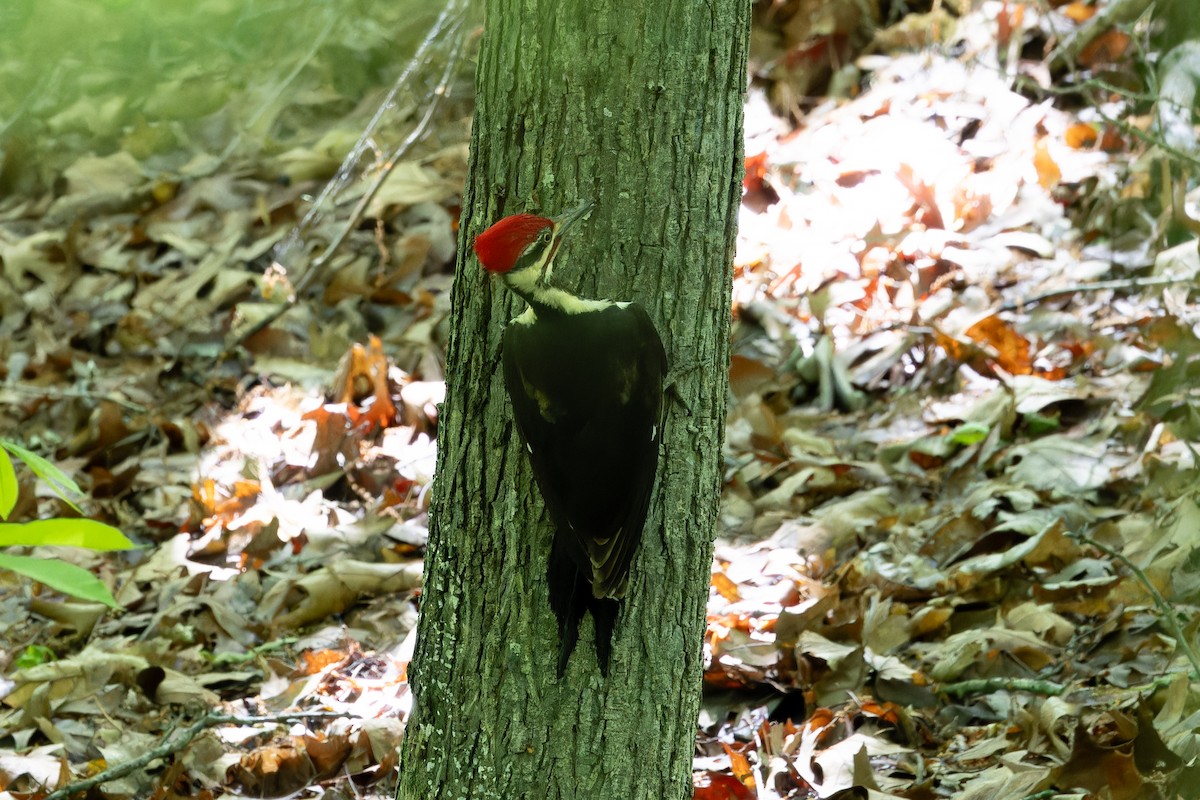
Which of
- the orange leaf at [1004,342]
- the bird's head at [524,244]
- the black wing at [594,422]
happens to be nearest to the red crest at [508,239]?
the bird's head at [524,244]

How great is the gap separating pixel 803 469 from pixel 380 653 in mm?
1594

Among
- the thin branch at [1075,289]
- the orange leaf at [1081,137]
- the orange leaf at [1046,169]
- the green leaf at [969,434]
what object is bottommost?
the green leaf at [969,434]

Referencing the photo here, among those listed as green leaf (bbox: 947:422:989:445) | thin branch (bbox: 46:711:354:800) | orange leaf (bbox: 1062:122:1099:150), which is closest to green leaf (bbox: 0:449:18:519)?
thin branch (bbox: 46:711:354:800)

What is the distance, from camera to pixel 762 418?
4.53 metres

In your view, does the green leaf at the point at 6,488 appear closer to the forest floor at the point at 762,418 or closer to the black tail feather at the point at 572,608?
the forest floor at the point at 762,418

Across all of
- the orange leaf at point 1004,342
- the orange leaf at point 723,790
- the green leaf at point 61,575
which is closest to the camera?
the green leaf at point 61,575

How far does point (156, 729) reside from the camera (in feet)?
11.8

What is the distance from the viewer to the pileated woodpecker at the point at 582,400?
2174mm

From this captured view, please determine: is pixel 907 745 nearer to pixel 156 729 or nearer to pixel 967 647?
pixel 967 647

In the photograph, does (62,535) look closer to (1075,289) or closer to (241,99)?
(1075,289)

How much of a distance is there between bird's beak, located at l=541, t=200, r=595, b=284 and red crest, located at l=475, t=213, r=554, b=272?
0.04 metres

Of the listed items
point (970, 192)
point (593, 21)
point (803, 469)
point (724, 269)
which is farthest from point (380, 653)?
point (970, 192)

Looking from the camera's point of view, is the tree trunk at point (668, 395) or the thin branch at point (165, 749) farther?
the thin branch at point (165, 749)

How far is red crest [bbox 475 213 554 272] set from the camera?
2146 millimetres
